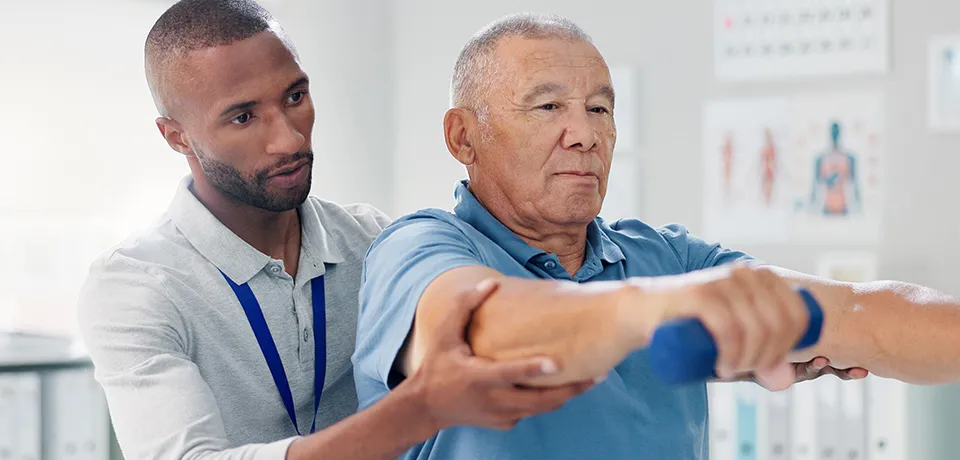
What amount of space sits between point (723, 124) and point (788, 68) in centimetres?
28

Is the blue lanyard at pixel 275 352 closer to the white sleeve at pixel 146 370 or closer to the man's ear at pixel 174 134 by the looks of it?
the white sleeve at pixel 146 370

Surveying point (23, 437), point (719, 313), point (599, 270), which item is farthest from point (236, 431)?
point (23, 437)

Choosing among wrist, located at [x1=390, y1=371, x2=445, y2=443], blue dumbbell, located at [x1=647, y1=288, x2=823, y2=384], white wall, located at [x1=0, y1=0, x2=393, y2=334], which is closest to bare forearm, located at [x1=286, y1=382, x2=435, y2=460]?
wrist, located at [x1=390, y1=371, x2=445, y2=443]

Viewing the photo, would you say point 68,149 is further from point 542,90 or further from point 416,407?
point 416,407

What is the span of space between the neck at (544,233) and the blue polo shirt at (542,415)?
0.08 feet

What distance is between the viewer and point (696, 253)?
5.50 feet

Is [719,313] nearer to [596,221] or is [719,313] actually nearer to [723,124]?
[596,221]

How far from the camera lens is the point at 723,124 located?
353cm

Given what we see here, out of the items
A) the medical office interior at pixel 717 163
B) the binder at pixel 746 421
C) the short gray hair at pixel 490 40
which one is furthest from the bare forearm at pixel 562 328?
the binder at pixel 746 421

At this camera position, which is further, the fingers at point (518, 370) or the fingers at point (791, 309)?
the fingers at point (518, 370)

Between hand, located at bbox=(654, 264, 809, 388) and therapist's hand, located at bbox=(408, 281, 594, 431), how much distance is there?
17 cm

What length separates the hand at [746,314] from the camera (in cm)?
85

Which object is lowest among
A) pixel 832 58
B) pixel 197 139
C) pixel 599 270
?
pixel 599 270

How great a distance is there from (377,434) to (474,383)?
0.23 m
